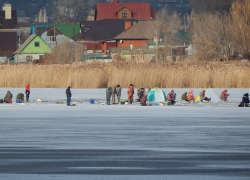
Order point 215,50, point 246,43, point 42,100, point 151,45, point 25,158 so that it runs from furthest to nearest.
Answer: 1. point 151,45
2. point 215,50
3. point 246,43
4. point 42,100
5. point 25,158

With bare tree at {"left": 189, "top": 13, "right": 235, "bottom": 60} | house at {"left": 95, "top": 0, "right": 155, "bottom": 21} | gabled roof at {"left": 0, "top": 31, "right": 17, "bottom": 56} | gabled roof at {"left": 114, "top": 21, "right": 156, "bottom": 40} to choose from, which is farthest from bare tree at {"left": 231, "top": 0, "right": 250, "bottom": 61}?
house at {"left": 95, "top": 0, "right": 155, "bottom": 21}

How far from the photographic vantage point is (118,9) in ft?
343

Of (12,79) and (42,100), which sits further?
(12,79)

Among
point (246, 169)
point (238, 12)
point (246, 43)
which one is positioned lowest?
point (246, 169)

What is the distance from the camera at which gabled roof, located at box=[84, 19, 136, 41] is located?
85438 mm

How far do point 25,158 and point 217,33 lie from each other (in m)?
44.9

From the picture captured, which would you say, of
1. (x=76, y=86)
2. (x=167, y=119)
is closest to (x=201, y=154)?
(x=167, y=119)

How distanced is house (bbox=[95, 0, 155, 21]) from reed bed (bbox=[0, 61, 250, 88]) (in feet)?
232

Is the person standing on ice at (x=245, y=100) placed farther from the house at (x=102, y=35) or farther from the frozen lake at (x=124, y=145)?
the house at (x=102, y=35)

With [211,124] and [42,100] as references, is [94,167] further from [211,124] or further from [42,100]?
[42,100]

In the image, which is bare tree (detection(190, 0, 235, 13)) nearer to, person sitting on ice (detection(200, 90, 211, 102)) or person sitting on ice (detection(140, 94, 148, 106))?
Answer: person sitting on ice (detection(200, 90, 211, 102))

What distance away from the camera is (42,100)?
20031 mm

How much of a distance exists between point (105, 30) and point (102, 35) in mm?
2078

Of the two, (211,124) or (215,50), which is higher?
(215,50)
